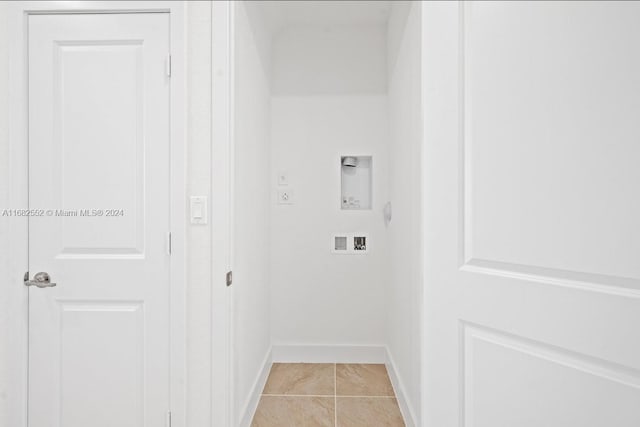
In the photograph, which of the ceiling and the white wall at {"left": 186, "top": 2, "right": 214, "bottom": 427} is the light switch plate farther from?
the ceiling

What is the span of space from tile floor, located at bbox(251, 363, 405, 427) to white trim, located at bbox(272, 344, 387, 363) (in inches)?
2.0

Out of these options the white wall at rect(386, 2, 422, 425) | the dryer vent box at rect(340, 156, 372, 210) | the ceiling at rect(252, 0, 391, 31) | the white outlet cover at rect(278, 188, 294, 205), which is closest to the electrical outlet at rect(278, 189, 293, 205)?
the white outlet cover at rect(278, 188, 294, 205)

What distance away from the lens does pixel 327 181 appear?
9.23 ft

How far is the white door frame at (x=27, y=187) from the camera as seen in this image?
1517 mm

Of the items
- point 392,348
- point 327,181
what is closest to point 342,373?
point 392,348

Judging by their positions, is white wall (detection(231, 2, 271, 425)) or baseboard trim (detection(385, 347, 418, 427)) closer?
white wall (detection(231, 2, 271, 425))

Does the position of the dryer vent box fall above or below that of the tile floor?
above

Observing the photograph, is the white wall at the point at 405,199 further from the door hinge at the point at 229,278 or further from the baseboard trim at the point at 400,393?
the door hinge at the point at 229,278

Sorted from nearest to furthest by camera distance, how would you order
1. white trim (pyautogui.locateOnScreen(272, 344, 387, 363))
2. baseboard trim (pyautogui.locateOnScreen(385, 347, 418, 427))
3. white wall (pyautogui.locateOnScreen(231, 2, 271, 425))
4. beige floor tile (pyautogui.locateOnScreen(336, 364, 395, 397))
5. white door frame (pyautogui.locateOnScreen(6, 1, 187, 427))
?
white door frame (pyautogui.locateOnScreen(6, 1, 187, 427)), white wall (pyautogui.locateOnScreen(231, 2, 271, 425)), baseboard trim (pyautogui.locateOnScreen(385, 347, 418, 427)), beige floor tile (pyautogui.locateOnScreen(336, 364, 395, 397)), white trim (pyautogui.locateOnScreen(272, 344, 387, 363))

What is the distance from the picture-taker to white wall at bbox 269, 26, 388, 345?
9.21ft

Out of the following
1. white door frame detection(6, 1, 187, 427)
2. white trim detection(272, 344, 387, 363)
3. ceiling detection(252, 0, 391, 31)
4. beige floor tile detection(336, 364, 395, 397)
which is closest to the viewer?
white door frame detection(6, 1, 187, 427)

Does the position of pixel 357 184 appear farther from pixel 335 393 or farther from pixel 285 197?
pixel 335 393

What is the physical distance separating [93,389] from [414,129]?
1897 mm

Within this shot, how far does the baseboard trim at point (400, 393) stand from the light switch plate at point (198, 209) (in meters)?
1.40
